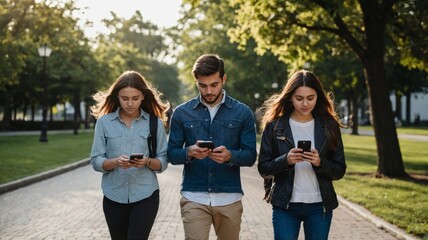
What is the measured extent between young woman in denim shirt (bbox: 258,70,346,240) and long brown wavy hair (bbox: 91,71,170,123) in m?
0.86

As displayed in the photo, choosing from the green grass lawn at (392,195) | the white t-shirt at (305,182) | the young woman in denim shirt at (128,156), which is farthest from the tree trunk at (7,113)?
the white t-shirt at (305,182)

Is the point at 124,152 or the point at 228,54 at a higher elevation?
the point at 228,54

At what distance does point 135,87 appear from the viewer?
4859 mm

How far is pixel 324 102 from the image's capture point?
4.87 meters

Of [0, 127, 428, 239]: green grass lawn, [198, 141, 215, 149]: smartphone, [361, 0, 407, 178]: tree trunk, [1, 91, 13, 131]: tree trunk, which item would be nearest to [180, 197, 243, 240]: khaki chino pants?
[198, 141, 215, 149]: smartphone

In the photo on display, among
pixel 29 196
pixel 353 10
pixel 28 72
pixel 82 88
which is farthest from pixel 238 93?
pixel 29 196

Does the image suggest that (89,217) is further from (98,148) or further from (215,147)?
(215,147)

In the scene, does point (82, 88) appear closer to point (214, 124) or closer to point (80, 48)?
point (80, 48)

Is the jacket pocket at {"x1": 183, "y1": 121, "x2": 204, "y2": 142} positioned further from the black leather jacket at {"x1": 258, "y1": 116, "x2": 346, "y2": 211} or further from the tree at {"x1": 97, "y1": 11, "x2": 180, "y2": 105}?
the tree at {"x1": 97, "y1": 11, "x2": 180, "y2": 105}

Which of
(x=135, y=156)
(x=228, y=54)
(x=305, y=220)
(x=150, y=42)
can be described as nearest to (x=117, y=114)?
(x=135, y=156)

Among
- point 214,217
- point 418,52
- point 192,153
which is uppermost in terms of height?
point 418,52

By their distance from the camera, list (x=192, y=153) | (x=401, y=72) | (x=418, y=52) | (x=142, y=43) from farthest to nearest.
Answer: (x=142, y=43), (x=401, y=72), (x=418, y=52), (x=192, y=153)

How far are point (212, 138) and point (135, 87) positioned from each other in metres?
0.72

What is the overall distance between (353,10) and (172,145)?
15.9m
